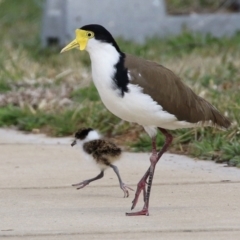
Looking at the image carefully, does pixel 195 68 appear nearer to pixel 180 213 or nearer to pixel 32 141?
pixel 32 141

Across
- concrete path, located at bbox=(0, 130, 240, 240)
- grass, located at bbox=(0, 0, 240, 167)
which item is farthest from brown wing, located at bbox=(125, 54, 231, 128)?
grass, located at bbox=(0, 0, 240, 167)

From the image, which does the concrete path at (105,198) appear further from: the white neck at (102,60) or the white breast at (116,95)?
the white neck at (102,60)

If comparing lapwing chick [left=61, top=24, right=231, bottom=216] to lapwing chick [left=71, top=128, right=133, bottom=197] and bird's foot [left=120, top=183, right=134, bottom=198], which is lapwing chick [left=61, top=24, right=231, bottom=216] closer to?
bird's foot [left=120, top=183, right=134, bottom=198]

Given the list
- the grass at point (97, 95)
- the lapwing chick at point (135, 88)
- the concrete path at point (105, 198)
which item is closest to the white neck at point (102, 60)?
the lapwing chick at point (135, 88)

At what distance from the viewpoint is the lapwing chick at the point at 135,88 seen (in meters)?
6.56

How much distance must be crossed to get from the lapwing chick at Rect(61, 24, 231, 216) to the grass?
5.25ft

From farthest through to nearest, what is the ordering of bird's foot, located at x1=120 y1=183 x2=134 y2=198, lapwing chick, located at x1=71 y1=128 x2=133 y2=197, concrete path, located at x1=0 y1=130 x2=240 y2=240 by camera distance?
lapwing chick, located at x1=71 y1=128 x2=133 y2=197 < bird's foot, located at x1=120 y1=183 x2=134 y2=198 < concrete path, located at x1=0 y1=130 x2=240 y2=240

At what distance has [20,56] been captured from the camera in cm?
1348

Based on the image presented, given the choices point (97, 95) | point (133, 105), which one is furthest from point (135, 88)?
point (97, 95)

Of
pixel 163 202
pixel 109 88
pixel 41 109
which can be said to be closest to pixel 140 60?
pixel 109 88

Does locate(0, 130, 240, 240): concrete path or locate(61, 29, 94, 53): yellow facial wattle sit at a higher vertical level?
locate(61, 29, 94, 53): yellow facial wattle

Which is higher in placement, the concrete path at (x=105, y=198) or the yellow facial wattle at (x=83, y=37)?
the yellow facial wattle at (x=83, y=37)

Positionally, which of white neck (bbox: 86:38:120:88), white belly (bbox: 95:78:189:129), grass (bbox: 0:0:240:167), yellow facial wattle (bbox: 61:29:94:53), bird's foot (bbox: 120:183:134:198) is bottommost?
grass (bbox: 0:0:240:167)

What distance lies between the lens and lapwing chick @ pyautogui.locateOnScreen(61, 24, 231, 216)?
21.5 ft
